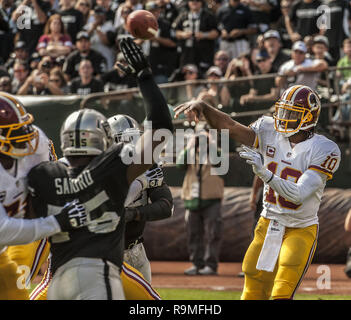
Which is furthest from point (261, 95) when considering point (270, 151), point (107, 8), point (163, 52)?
point (270, 151)

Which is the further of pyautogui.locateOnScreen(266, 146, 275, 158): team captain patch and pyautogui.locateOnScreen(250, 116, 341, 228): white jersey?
pyautogui.locateOnScreen(266, 146, 275, 158): team captain patch

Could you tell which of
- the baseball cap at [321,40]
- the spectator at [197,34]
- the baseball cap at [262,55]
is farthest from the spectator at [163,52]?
the baseball cap at [321,40]

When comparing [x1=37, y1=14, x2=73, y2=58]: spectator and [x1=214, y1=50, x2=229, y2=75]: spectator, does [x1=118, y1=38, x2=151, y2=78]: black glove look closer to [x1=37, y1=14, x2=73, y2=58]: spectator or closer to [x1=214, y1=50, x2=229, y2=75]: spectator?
[x1=214, y1=50, x2=229, y2=75]: spectator

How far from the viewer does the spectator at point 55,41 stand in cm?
1352

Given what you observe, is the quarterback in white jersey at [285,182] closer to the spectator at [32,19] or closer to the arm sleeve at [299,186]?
the arm sleeve at [299,186]

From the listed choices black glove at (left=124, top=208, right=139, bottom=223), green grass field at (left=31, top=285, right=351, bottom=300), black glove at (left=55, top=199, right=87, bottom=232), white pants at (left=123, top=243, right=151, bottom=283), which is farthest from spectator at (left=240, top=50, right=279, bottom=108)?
black glove at (left=55, top=199, right=87, bottom=232)

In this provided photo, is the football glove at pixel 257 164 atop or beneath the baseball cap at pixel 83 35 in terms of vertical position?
beneath

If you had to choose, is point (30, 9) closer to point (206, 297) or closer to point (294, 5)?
point (294, 5)

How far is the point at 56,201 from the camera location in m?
4.31

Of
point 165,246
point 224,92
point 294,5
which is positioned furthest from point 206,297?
point 294,5

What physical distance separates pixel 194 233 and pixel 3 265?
5752mm

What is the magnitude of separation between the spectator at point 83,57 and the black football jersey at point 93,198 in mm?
8860

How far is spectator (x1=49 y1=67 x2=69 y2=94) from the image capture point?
42.1 ft

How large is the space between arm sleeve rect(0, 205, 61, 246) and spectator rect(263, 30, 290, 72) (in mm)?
8254
